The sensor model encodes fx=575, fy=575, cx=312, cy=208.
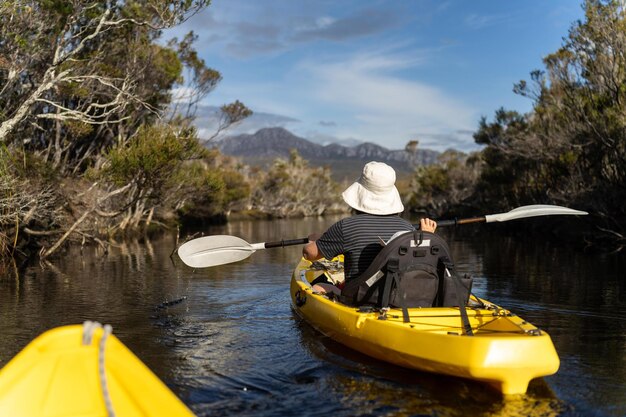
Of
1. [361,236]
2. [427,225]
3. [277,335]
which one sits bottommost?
[277,335]

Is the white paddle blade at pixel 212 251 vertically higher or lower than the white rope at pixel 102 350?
higher

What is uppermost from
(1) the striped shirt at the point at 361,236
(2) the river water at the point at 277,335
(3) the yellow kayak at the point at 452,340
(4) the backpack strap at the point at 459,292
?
(1) the striped shirt at the point at 361,236

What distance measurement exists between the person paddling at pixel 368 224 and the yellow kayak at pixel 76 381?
10.3 feet

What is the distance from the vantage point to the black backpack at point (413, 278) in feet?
19.0

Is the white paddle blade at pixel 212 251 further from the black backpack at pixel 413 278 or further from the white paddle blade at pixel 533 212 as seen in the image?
the white paddle blade at pixel 533 212

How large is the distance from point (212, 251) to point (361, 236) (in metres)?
3.31

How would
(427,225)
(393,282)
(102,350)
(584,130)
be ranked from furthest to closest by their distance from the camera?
(584,130) < (427,225) < (393,282) < (102,350)

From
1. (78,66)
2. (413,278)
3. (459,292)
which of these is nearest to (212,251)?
(413,278)

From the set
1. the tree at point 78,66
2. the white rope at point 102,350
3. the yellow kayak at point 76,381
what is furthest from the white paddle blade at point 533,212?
the tree at point 78,66

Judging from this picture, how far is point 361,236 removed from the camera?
20.8 feet

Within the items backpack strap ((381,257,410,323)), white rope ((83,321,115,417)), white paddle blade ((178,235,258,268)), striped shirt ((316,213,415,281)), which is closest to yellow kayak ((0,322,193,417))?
white rope ((83,321,115,417))

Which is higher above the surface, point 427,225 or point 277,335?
point 427,225

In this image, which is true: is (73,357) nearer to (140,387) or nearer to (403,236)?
(140,387)

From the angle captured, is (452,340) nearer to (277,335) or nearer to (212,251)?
(277,335)
